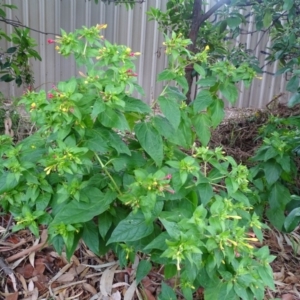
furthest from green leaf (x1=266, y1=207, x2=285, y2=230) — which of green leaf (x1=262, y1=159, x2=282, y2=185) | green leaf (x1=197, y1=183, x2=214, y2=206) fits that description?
green leaf (x1=197, y1=183, x2=214, y2=206)

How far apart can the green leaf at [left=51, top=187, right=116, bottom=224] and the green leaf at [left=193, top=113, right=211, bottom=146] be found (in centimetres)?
44

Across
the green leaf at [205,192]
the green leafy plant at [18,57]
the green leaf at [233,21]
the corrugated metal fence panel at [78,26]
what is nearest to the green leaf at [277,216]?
the green leaf at [205,192]

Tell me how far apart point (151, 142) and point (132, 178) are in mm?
148

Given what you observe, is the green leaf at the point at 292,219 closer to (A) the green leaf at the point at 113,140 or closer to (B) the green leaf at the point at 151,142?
(B) the green leaf at the point at 151,142

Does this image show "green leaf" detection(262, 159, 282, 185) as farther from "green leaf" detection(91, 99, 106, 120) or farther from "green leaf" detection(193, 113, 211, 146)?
"green leaf" detection(91, 99, 106, 120)

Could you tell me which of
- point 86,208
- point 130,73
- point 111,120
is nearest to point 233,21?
point 130,73

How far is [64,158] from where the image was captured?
1287mm

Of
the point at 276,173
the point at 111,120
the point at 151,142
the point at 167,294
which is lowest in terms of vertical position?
the point at 167,294

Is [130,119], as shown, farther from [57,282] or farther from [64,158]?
A: [57,282]

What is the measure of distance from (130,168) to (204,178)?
0.28 metres

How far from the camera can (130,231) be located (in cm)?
141

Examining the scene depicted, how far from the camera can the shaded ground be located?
Answer: 186 cm

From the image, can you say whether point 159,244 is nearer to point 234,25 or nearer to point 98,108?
point 98,108

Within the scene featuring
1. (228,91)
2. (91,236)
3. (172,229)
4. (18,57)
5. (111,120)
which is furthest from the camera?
(18,57)
